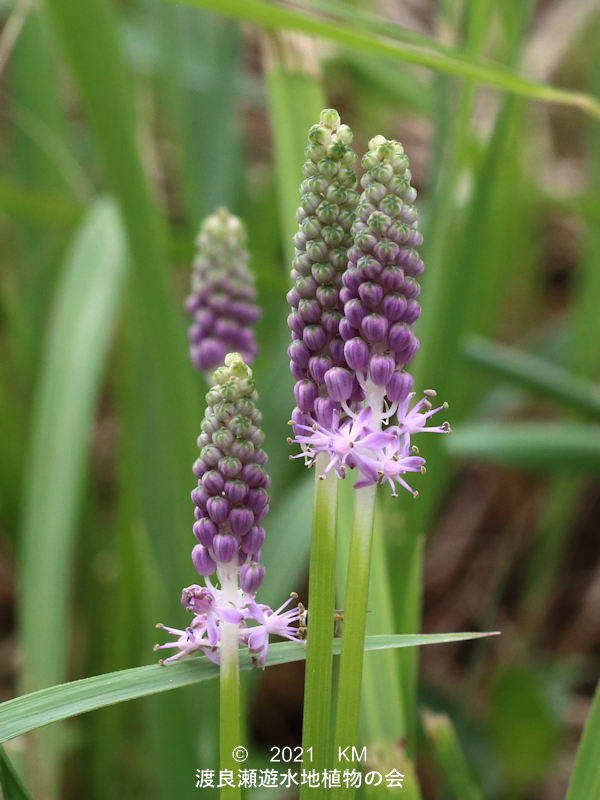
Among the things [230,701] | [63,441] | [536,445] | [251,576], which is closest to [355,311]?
[251,576]

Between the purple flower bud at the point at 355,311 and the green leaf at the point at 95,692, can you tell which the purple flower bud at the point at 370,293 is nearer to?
the purple flower bud at the point at 355,311

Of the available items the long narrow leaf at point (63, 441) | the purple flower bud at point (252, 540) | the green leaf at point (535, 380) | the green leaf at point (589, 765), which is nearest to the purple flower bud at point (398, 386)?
the purple flower bud at point (252, 540)

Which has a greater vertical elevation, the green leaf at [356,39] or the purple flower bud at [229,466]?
the green leaf at [356,39]

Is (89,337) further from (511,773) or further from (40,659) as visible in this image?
(511,773)

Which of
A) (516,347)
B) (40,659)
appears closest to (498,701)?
(40,659)

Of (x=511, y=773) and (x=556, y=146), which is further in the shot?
(x=556, y=146)

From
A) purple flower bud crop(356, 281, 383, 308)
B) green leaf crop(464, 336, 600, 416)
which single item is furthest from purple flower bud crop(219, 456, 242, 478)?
green leaf crop(464, 336, 600, 416)

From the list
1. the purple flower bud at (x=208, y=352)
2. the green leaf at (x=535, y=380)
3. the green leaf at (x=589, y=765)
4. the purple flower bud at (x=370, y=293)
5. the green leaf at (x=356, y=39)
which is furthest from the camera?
the green leaf at (x=535, y=380)

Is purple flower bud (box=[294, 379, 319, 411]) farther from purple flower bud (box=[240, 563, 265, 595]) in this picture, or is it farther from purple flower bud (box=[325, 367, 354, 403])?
purple flower bud (box=[240, 563, 265, 595])
